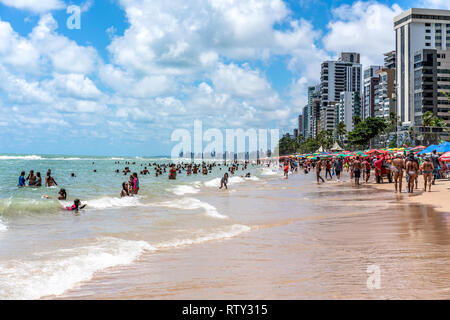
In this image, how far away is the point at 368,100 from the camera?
472 feet

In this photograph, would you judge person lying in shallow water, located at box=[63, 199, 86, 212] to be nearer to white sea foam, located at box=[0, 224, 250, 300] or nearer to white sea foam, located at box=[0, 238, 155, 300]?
white sea foam, located at box=[0, 224, 250, 300]

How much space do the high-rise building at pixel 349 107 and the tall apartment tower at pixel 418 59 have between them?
39.6 m

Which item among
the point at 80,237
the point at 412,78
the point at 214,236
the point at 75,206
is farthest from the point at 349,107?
the point at 80,237

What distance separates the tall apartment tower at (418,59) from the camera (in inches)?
3886

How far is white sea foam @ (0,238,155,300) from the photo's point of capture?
5168 mm

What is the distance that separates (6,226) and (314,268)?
30.5ft

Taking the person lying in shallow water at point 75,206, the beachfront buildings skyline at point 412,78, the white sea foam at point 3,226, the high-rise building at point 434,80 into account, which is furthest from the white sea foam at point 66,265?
the high-rise building at point 434,80

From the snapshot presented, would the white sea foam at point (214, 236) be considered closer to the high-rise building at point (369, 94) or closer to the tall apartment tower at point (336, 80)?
the high-rise building at point (369, 94)

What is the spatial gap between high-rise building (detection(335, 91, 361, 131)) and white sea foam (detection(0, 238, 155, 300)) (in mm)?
157742

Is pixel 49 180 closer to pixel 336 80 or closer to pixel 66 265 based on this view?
pixel 66 265

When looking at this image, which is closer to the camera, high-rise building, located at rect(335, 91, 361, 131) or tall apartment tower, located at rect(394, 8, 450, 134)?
tall apartment tower, located at rect(394, 8, 450, 134)

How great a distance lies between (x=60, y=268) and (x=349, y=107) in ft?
539

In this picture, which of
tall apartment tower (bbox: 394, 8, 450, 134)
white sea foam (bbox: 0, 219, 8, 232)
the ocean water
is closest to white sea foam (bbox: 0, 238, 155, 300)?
the ocean water

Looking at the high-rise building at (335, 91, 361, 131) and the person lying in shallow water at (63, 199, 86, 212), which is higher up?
the high-rise building at (335, 91, 361, 131)
